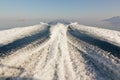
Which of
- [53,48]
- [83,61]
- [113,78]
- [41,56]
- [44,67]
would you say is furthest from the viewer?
[53,48]

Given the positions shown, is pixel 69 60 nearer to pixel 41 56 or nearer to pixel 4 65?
pixel 41 56

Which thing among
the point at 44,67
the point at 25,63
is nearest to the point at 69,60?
the point at 44,67

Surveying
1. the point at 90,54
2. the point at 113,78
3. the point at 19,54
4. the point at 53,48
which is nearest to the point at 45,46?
the point at 53,48

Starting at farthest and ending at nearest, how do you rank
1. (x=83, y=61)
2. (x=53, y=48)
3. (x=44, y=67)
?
(x=53, y=48) < (x=83, y=61) < (x=44, y=67)

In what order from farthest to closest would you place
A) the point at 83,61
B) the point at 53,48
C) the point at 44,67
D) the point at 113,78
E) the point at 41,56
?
1. the point at 53,48
2. the point at 41,56
3. the point at 83,61
4. the point at 44,67
5. the point at 113,78

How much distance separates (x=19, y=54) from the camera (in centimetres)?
2634

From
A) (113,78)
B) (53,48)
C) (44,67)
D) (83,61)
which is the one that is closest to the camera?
(113,78)

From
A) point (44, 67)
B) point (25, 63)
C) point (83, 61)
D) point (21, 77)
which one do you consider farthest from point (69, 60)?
point (21, 77)

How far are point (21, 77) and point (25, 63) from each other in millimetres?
3961

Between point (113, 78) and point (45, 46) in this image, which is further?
point (45, 46)

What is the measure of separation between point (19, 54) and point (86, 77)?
10.1m

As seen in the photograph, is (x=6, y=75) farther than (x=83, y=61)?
No

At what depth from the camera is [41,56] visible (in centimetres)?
2523

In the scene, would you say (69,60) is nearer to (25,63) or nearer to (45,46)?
(25,63)
